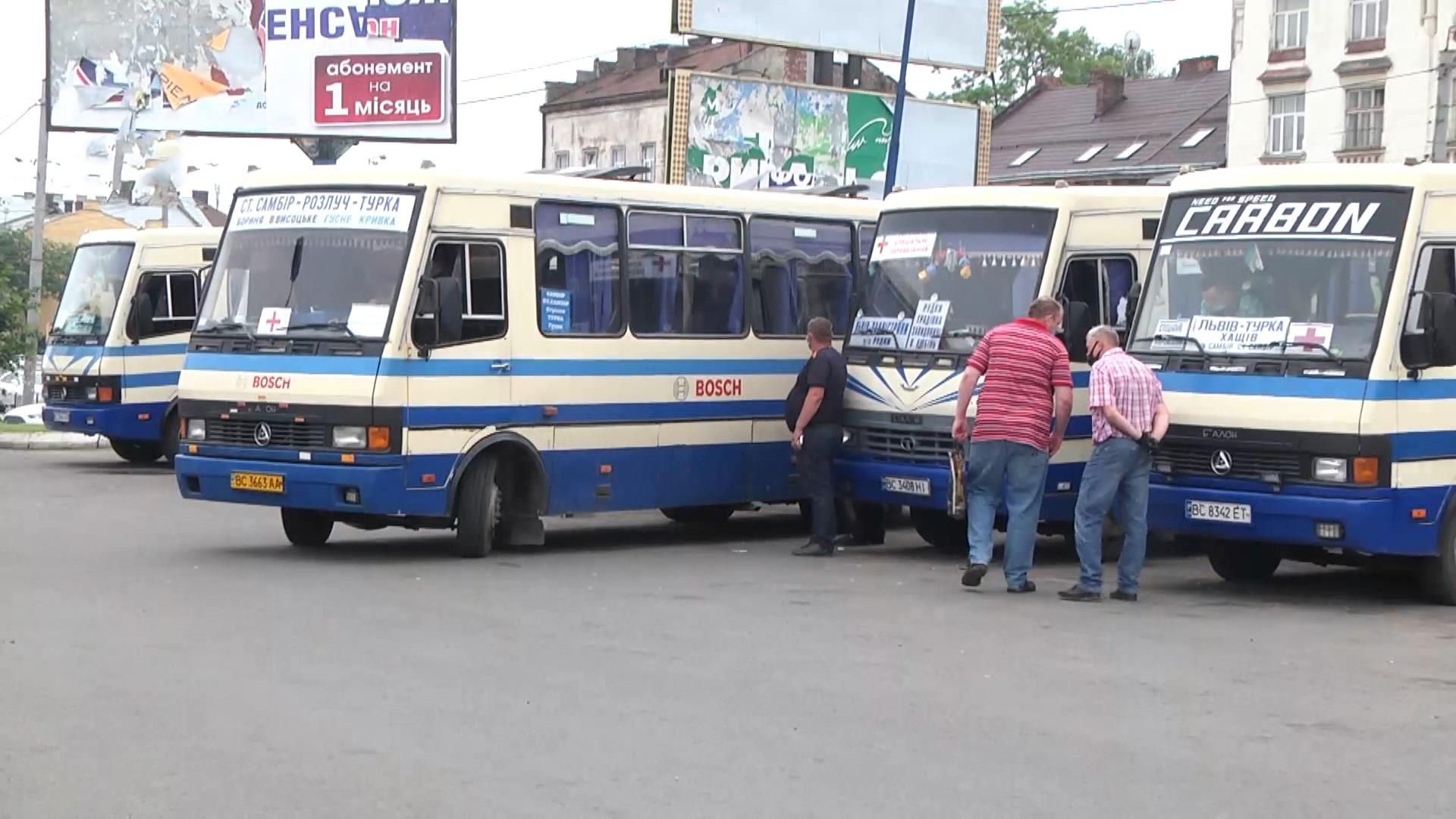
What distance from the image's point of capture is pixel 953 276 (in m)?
16.6

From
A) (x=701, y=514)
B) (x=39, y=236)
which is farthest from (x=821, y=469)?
(x=39, y=236)

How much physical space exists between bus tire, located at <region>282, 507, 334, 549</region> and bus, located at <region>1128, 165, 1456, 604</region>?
21.6ft

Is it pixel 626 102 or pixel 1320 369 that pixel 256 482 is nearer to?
pixel 1320 369

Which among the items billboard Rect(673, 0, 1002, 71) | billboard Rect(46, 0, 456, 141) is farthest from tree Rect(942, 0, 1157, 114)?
billboard Rect(673, 0, 1002, 71)

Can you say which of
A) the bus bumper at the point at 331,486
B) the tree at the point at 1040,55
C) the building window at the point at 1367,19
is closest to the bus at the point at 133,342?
the bus bumper at the point at 331,486

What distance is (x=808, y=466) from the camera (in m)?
16.7

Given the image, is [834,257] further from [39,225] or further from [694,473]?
[39,225]

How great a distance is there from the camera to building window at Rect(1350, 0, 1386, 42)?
5819 cm

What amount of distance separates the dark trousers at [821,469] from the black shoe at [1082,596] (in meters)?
3.12

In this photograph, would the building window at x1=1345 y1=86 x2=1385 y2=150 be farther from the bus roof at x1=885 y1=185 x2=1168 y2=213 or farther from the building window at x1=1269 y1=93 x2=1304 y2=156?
the bus roof at x1=885 y1=185 x2=1168 y2=213

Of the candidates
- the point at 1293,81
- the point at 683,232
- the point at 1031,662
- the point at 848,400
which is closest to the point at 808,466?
the point at 848,400

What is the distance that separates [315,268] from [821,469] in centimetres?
419

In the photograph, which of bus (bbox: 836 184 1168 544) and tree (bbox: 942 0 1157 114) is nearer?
bus (bbox: 836 184 1168 544)

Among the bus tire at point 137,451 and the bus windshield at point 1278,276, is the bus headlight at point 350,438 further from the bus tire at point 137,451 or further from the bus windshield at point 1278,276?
the bus tire at point 137,451
